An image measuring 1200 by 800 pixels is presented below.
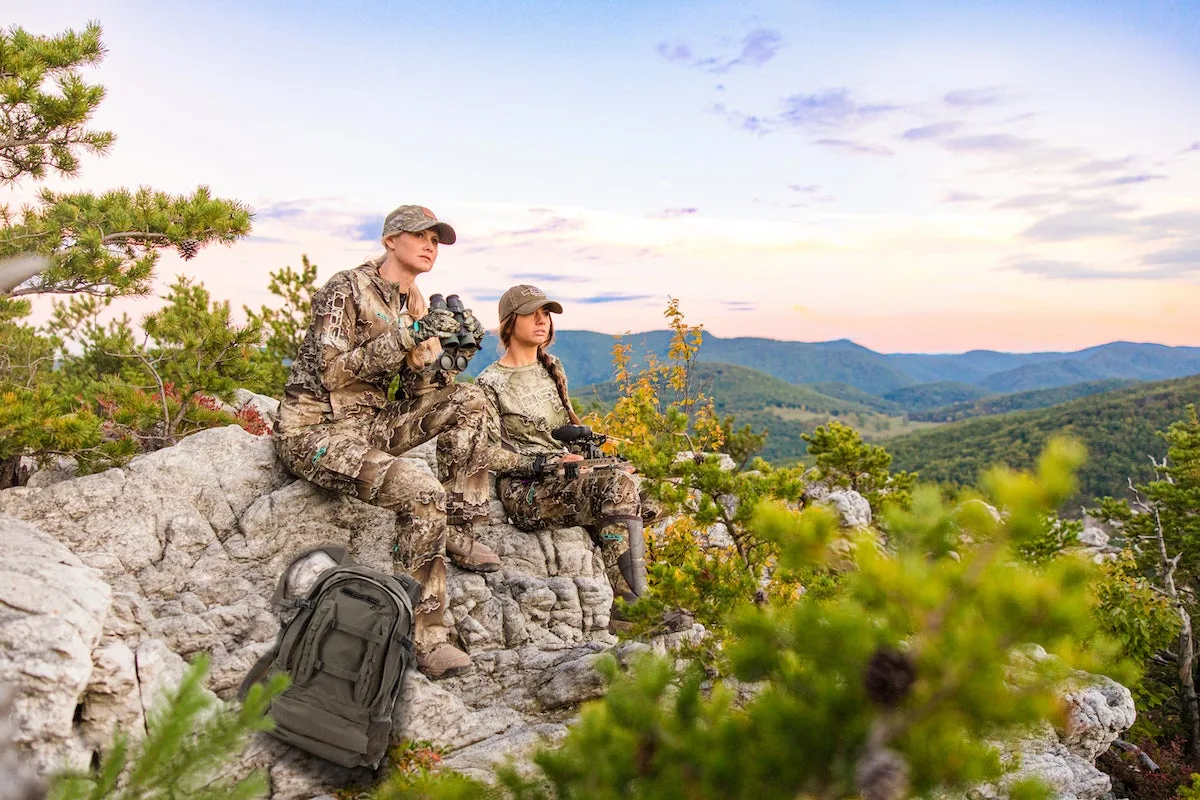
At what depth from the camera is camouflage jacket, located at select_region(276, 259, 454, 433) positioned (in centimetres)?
663

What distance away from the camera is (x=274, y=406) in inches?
508

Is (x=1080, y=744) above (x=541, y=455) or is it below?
below

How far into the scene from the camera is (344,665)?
506 cm

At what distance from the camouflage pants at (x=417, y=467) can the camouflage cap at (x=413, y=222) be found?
151 cm

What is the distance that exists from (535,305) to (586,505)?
2119 mm

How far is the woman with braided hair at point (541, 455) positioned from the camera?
7.50 meters

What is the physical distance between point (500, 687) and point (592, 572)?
6.13 feet

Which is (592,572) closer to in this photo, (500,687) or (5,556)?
(500,687)

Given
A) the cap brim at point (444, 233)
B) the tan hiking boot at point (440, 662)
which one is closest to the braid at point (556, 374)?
the cap brim at point (444, 233)

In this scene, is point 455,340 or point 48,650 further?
point 455,340

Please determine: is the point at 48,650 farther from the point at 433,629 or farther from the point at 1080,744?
the point at 1080,744

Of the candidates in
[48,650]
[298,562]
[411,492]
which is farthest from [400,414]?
[48,650]

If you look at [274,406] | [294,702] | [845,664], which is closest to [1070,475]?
[845,664]

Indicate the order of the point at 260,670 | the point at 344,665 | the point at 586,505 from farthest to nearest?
the point at 586,505 < the point at 260,670 < the point at 344,665
